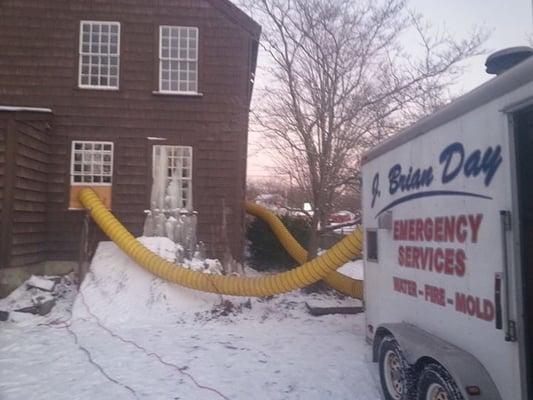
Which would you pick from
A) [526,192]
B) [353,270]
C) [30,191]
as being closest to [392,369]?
[526,192]

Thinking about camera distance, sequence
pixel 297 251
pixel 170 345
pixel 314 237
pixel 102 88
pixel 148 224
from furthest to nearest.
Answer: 1. pixel 297 251
2. pixel 102 88
3. pixel 148 224
4. pixel 314 237
5. pixel 170 345

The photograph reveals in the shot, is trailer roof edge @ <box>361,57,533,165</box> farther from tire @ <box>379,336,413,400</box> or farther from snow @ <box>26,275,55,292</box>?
snow @ <box>26,275,55,292</box>

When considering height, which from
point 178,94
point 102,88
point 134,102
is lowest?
point 134,102

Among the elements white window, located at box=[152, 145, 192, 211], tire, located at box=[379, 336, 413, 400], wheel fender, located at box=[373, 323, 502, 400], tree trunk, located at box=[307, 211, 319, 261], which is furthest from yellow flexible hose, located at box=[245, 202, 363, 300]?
wheel fender, located at box=[373, 323, 502, 400]

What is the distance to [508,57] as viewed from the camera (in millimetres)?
4477

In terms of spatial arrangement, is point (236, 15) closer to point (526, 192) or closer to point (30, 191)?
point (30, 191)

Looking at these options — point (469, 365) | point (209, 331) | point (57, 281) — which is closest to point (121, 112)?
point (57, 281)

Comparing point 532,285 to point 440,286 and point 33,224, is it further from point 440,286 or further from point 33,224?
point 33,224

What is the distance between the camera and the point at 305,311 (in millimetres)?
10398

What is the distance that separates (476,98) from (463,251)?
1.26 m

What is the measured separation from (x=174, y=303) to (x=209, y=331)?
5.39 ft

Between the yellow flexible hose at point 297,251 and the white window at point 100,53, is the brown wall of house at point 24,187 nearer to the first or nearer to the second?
the white window at point 100,53

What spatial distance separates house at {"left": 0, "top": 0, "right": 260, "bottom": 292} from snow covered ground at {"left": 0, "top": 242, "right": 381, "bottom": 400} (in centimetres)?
181

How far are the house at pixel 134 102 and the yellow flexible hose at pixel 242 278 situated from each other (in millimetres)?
2069
